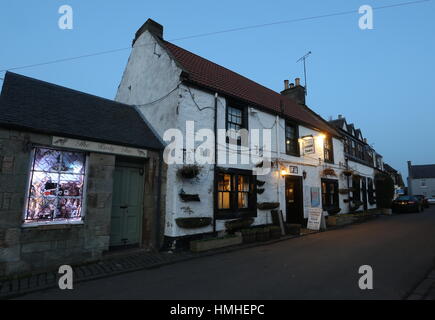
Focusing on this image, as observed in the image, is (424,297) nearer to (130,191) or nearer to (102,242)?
(102,242)

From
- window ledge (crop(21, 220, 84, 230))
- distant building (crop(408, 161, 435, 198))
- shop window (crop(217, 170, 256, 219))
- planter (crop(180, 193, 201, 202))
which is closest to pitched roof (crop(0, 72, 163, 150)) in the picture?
planter (crop(180, 193, 201, 202))

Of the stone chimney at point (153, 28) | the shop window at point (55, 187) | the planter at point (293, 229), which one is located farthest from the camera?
the stone chimney at point (153, 28)

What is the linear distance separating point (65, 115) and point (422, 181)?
6980 centimetres

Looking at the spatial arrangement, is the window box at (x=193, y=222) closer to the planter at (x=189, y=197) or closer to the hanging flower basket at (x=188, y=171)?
the planter at (x=189, y=197)

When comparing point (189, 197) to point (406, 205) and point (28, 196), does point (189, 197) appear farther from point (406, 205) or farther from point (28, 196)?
point (406, 205)

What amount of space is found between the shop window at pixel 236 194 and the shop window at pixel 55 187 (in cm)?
487

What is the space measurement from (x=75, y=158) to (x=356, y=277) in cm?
788

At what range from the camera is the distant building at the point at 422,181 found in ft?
172

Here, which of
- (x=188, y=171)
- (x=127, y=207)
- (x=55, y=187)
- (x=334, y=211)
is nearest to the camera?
(x=55, y=187)

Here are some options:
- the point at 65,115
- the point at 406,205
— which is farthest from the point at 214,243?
the point at 406,205

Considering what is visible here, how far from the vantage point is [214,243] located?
320 inches

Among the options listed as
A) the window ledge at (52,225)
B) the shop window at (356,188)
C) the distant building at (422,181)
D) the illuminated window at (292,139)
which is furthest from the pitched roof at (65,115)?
the distant building at (422,181)
